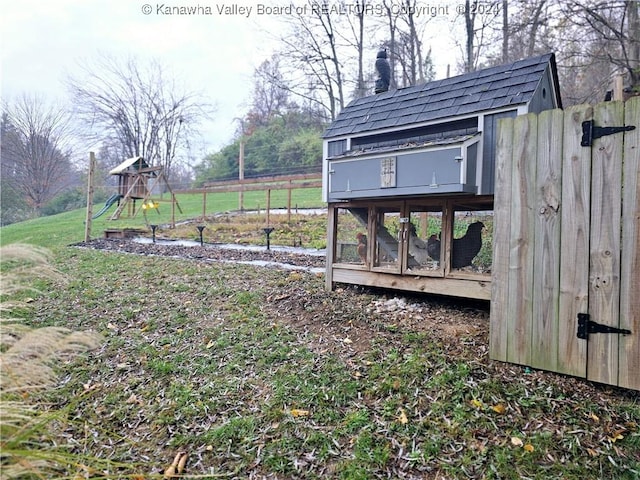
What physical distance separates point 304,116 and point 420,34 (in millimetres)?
7585

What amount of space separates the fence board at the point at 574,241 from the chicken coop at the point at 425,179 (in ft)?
2.90

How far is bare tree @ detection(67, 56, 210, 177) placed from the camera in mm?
21328

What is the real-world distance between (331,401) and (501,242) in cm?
146

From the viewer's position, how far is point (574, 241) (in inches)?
85.0

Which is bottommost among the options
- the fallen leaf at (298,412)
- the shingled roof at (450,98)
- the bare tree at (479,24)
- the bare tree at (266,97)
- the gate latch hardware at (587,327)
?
the fallen leaf at (298,412)

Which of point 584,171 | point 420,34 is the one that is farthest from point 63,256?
point 420,34

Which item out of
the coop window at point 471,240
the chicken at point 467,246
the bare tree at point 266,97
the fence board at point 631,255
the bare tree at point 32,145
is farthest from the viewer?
the bare tree at point 32,145

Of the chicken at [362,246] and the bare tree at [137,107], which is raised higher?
the bare tree at [137,107]

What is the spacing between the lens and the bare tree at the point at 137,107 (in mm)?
21328

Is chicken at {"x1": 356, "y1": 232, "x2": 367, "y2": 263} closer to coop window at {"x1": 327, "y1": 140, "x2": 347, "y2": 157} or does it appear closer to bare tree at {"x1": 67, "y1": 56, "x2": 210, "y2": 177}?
coop window at {"x1": 327, "y1": 140, "x2": 347, "y2": 157}

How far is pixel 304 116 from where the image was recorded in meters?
19.8

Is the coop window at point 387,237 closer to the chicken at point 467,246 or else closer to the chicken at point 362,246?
the chicken at point 362,246

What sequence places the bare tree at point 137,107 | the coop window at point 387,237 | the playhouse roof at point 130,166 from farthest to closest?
the bare tree at point 137,107 → the playhouse roof at point 130,166 → the coop window at point 387,237

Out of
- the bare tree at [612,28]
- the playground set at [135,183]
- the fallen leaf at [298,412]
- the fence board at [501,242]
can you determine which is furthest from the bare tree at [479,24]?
the fallen leaf at [298,412]
